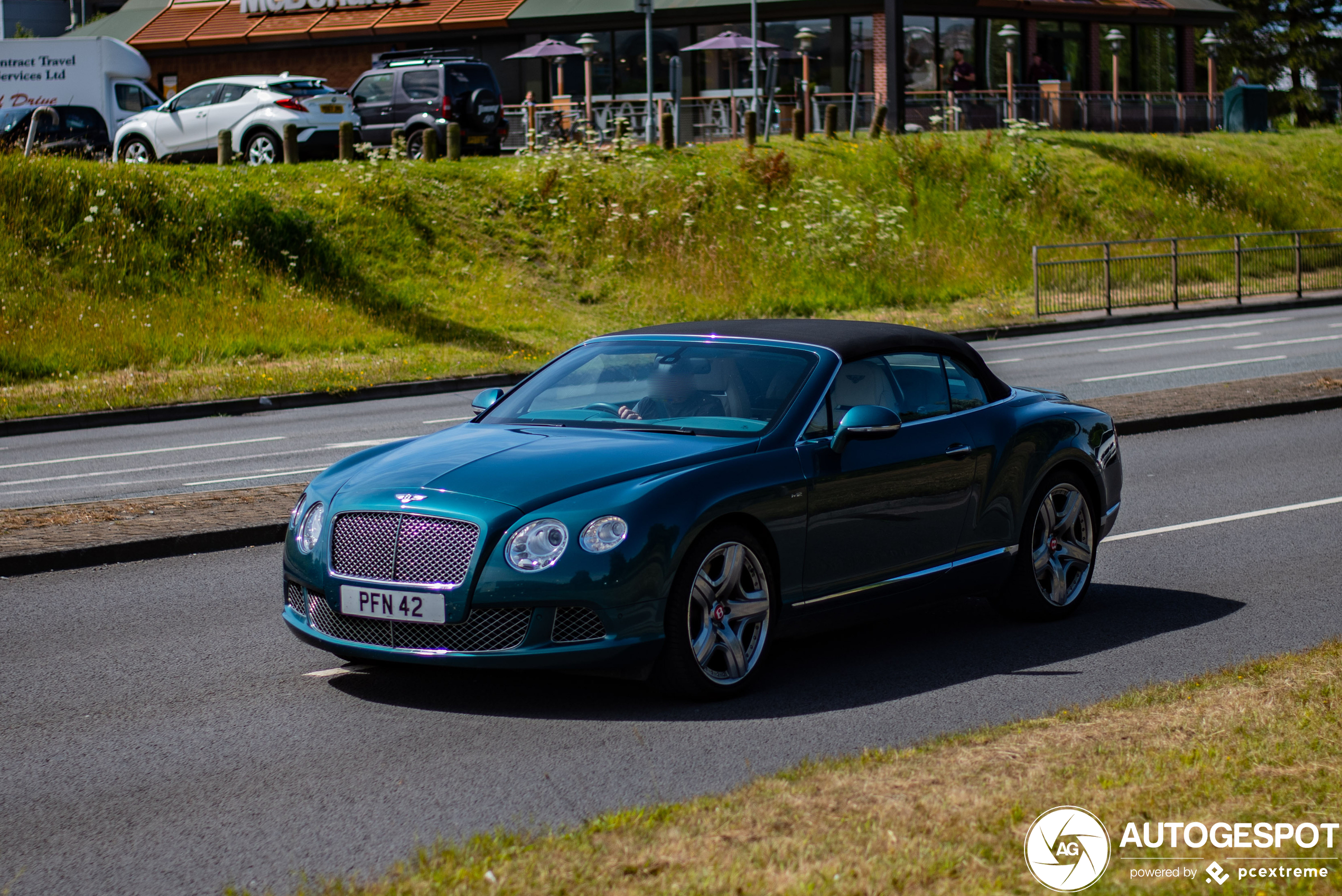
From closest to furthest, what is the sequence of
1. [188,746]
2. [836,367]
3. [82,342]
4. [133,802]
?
[133,802], [188,746], [836,367], [82,342]

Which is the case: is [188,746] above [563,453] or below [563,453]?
below

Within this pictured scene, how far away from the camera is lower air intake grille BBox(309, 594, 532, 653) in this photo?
5922 millimetres

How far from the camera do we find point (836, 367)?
22.9 feet

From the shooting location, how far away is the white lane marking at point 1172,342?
2398cm

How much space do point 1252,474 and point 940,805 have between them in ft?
27.7

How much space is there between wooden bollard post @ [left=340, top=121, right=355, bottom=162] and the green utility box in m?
30.5

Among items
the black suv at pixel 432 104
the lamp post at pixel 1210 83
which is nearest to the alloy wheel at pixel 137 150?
the black suv at pixel 432 104

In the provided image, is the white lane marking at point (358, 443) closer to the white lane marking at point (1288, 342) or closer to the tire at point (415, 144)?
the white lane marking at point (1288, 342)

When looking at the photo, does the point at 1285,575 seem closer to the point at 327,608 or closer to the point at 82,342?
the point at 327,608

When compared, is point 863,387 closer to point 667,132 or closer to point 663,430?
point 663,430

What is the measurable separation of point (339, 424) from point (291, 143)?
53.1 ft

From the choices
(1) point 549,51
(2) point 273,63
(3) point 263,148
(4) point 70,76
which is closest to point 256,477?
(3) point 263,148

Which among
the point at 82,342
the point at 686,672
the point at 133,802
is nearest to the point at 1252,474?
the point at 686,672

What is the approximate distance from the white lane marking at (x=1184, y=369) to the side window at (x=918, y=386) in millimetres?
12100
